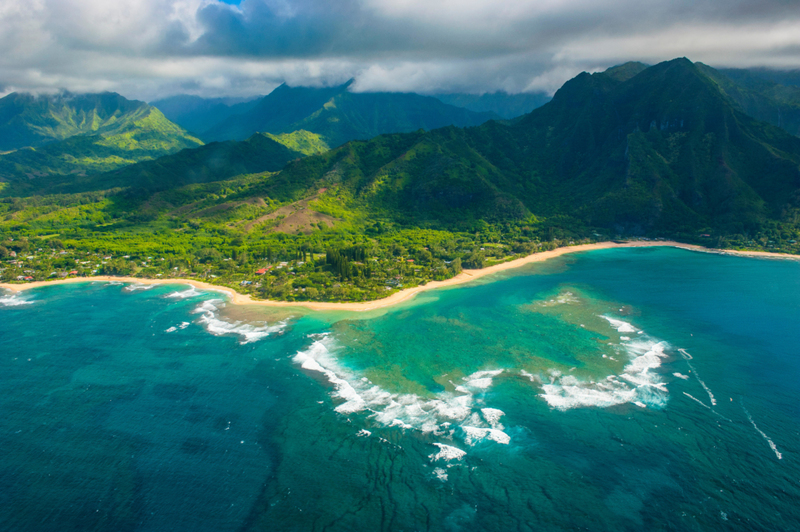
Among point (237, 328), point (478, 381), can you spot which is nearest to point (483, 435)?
point (478, 381)

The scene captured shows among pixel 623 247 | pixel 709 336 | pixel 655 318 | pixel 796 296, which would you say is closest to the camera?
pixel 709 336

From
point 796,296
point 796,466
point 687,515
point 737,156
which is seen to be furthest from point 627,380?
point 737,156

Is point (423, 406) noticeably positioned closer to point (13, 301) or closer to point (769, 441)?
point (769, 441)

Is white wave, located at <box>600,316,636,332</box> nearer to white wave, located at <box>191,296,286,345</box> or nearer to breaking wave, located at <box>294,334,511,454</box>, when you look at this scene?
breaking wave, located at <box>294,334,511,454</box>

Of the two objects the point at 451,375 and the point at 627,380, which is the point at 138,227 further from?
the point at 627,380

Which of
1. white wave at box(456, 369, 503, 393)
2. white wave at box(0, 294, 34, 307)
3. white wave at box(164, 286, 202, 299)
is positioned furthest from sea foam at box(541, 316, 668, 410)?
white wave at box(0, 294, 34, 307)

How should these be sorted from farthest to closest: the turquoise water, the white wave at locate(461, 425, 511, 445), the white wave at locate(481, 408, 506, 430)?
the white wave at locate(481, 408, 506, 430) → the white wave at locate(461, 425, 511, 445) → the turquoise water
